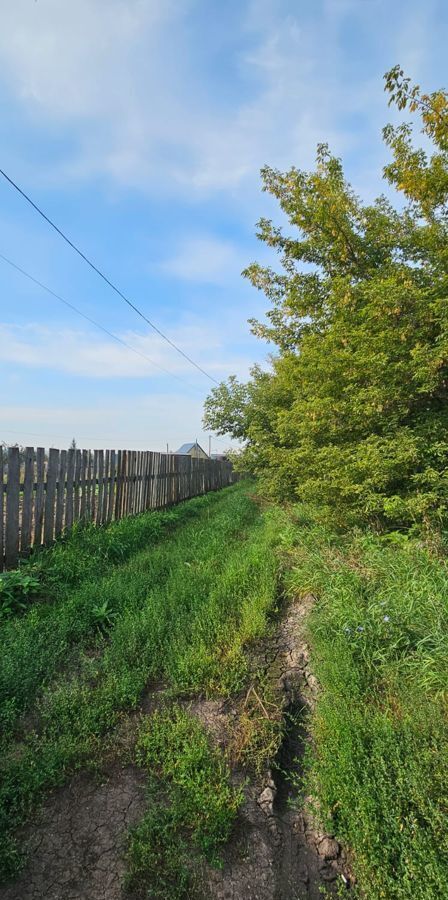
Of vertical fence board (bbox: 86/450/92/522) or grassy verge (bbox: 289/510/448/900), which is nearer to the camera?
grassy verge (bbox: 289/510/448/900)

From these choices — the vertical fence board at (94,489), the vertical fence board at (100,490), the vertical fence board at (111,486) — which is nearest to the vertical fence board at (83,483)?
the vertical fence board at (94,489)

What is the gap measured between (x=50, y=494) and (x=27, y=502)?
0.40m

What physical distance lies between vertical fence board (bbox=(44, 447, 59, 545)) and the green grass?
3.26m

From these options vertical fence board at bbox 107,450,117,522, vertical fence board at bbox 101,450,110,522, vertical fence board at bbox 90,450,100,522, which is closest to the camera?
vertical fence board at bbox 90,450,100,522

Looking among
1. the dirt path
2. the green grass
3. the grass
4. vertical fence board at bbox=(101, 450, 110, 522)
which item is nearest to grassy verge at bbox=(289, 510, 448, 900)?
the dirt path

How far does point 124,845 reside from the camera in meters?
1.59

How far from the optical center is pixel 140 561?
4.75 metres

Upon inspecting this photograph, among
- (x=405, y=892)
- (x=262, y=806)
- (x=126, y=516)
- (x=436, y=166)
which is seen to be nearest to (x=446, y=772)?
(x=405, y=892)

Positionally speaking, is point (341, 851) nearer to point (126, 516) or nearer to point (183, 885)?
point (183, 885)

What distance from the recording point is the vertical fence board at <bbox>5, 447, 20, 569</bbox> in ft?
13.7

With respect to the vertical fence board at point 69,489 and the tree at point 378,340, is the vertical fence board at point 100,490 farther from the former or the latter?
the tree at point 378,340

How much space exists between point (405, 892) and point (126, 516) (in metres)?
6.19

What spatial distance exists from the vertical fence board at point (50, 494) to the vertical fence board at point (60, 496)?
10cm

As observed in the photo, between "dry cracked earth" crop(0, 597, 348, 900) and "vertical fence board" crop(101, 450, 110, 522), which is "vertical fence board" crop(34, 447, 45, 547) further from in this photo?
"dry cracked earth" crop(0, 597, 348, 900)
